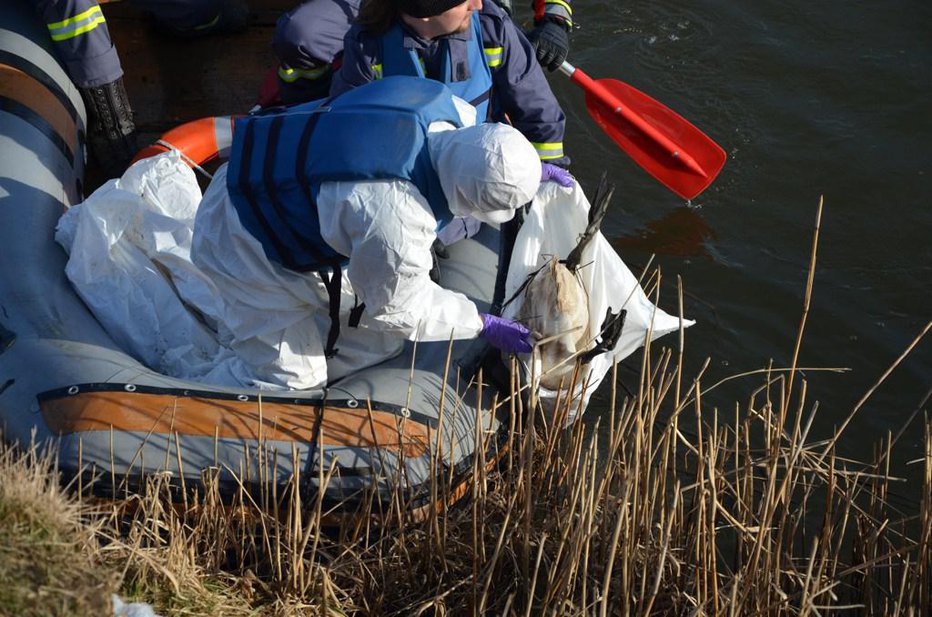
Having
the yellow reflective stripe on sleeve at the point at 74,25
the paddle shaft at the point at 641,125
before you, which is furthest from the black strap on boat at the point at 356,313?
the paddle shaft at the point at 641,125

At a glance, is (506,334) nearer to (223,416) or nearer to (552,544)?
(552,544)

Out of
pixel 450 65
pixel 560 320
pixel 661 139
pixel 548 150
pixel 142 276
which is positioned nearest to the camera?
pixel 560 320

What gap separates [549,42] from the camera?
12.1 ft

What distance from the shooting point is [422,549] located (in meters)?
2.42

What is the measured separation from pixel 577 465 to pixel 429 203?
0.69m

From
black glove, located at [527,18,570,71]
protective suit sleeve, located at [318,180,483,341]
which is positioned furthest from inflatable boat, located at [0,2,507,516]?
black glove, located at [527,18,570,71]

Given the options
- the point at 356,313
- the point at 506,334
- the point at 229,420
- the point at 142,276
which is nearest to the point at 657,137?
the point at 506,334

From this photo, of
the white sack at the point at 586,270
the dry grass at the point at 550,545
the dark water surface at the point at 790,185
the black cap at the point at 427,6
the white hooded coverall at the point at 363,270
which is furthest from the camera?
the dark water surface at the point at 790,185

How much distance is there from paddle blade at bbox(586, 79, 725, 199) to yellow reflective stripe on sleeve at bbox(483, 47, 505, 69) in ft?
4.23

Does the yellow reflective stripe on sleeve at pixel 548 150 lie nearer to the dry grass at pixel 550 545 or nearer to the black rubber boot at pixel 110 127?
the dry grass at pixel 550 545

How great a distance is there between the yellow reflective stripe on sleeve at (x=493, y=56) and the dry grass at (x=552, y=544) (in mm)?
1186

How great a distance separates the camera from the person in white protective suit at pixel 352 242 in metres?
2.25

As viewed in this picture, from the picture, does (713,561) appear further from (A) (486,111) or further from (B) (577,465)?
(A) (486,111)

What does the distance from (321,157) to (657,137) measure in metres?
2.32
